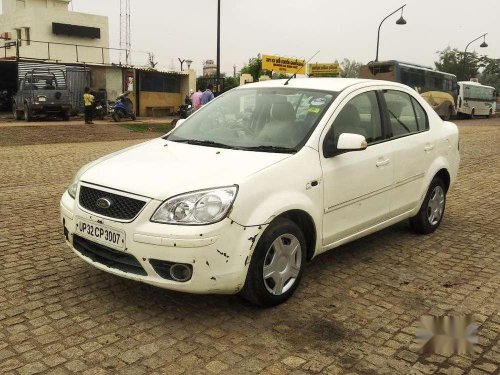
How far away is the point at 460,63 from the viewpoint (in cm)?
7156

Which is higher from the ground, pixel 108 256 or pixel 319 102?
pixel 319 102

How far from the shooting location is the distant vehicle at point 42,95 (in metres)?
21.9

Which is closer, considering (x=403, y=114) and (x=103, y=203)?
(x=103, y=203)

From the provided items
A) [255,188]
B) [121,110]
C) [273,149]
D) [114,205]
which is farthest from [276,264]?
[121,110]

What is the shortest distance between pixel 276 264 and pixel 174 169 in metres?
0.98

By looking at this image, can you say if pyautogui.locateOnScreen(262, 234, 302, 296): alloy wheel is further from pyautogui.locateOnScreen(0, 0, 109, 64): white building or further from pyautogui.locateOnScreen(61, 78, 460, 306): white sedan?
pyautogui.locateOnScreen(0, 0, 109, 64): white building

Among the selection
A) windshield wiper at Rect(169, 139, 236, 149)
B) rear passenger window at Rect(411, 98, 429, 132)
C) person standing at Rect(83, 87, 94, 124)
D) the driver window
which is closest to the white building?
person standing at Rect(83, 87, 94, 124)

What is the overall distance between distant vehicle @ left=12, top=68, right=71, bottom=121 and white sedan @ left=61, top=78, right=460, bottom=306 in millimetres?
19174

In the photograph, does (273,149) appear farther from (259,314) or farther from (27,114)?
(27,114)

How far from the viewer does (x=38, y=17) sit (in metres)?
47.1

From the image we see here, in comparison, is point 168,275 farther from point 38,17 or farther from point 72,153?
point 38,17

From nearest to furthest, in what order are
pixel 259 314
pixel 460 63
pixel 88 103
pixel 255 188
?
pixel 255 188 < pixel 259 314 < pixel 88 103 < pixel 460 63

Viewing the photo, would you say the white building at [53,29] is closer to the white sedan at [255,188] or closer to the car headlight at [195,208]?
the white sedan at [255,188]

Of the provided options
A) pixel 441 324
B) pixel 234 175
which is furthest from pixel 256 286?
pixel 441 324
